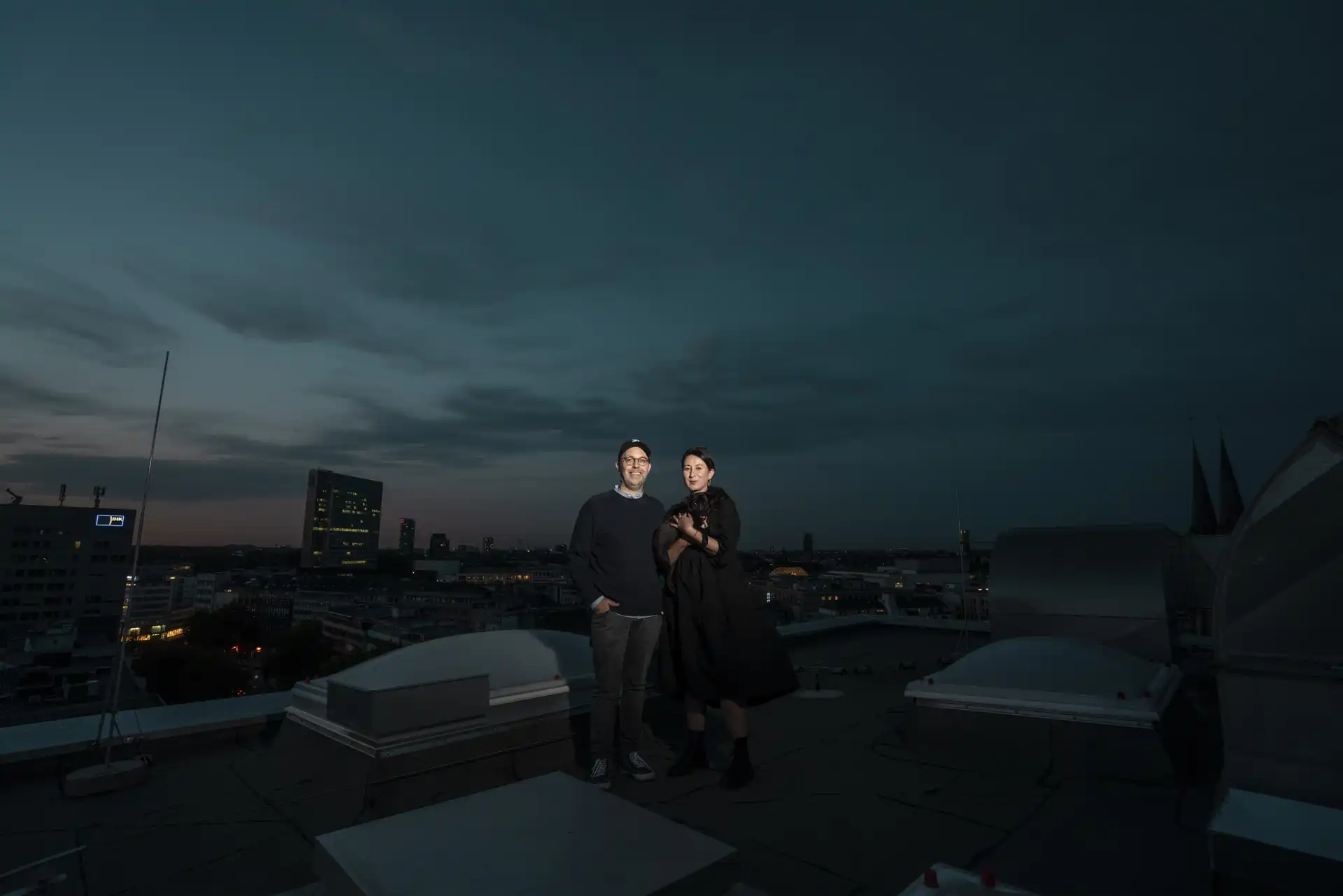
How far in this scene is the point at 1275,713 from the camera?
9.39 ft

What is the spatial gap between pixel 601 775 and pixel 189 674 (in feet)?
183

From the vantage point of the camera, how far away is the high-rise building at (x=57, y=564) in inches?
3142

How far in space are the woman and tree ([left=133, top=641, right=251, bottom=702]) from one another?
174 feet

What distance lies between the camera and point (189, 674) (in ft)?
148

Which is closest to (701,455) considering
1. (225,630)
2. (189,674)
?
(189,674)

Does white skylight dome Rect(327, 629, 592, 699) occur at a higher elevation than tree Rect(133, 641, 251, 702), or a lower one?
higher

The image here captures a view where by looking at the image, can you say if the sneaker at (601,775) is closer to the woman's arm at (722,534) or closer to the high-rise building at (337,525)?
the woman's arm at (722,534)

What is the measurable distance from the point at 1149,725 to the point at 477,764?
4314 millimetres

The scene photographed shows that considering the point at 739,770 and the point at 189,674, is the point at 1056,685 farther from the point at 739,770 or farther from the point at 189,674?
the point at 189,674

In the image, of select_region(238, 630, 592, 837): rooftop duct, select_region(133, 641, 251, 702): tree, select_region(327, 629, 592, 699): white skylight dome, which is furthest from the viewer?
select_region(133, 641, 251, 702): tree

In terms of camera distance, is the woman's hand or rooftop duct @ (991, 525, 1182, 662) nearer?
the woman's hand

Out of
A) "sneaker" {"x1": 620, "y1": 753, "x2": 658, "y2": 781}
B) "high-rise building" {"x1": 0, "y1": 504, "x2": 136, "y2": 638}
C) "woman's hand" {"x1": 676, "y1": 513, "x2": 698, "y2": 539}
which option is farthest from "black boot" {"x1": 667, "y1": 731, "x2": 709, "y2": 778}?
"high-rise building" {"x1": 0, "y1": 504, "x2": 136, "y2": 638}

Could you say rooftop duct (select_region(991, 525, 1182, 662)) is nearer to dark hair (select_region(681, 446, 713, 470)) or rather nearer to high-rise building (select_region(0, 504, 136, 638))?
dark hair (select_region(681, 446, 713, 470))

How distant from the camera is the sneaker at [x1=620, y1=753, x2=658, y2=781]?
3.94 metres
